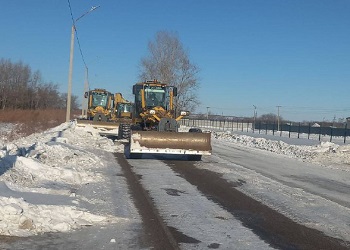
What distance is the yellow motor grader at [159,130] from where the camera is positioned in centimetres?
1758

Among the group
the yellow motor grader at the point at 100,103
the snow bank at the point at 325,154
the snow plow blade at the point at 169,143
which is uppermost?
the yellow motor grader at the point at 100,103

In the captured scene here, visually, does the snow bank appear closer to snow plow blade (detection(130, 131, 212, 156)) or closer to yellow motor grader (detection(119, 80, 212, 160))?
snow plow blade (detection(130, 131, 212, 156))

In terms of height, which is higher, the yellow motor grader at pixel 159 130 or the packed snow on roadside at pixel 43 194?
the yellow motor grader at pixel 159 130

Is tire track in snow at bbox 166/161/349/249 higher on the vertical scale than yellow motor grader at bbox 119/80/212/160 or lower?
lower

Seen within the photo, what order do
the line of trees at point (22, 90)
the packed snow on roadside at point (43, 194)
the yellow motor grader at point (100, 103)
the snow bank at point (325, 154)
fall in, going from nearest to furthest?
the packed snow on roadside at point (43, 194), the snow bank at point (325, 154), the yellow motor grader at point (100, 103), the line of trees at point (22, 90)

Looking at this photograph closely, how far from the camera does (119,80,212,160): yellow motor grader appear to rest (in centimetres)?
1758

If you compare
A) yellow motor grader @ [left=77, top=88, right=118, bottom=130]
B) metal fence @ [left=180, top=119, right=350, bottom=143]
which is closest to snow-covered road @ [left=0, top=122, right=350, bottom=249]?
yellow motor grader @ [left=77, top=88, right=118, bottom=130]

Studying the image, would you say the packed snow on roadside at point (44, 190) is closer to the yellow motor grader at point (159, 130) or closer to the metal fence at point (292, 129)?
the yellow motor grader at point (159, 130)

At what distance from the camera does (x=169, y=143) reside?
1775cm

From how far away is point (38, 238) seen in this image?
21.1 feet

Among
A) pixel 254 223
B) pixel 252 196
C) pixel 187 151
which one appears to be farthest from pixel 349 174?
pixel 254 223

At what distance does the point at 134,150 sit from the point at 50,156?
139 inches

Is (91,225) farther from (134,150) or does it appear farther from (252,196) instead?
(134,150)

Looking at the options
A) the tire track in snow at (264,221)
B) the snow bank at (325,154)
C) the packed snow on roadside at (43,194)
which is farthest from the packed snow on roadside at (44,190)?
the tire track in snow at (264,221)
